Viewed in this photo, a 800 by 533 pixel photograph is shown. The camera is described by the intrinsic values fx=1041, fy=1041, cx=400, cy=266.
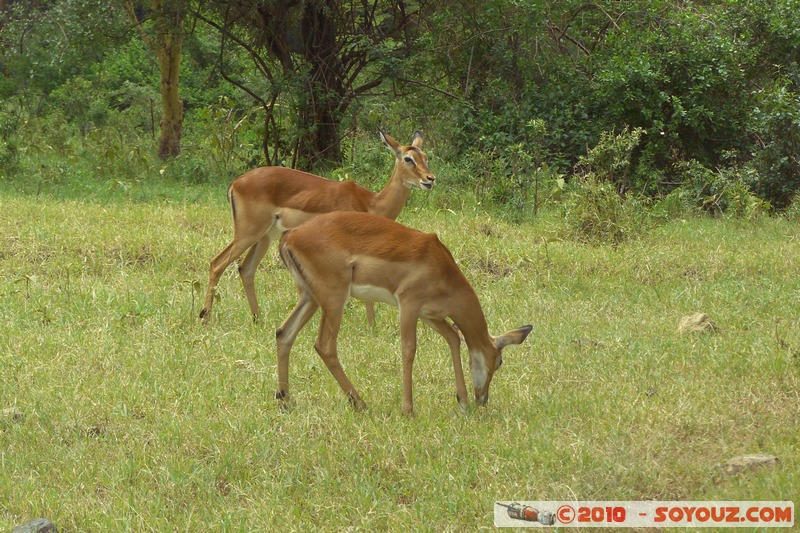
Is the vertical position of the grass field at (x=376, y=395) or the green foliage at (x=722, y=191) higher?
the green foliage at (x=722, y=191)

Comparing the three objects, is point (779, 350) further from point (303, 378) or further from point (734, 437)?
point (303, 378)

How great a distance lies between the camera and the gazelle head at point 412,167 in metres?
7.11

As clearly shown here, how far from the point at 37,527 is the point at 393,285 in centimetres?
187

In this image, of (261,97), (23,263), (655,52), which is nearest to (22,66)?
(261,97)

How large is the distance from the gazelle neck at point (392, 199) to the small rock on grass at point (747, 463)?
3.56m

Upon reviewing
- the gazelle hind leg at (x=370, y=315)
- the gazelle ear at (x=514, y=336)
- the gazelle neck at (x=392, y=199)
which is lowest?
the gazelle hind leg at (x=370, y=315)

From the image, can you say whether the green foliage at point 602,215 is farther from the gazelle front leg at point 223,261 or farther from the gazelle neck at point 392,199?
the gazelle front leg at point 223,261

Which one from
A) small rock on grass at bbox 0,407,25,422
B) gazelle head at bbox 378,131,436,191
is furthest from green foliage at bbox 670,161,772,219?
small rock on grass at bbox 0,407,25,422

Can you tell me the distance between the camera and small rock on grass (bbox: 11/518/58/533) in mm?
3600

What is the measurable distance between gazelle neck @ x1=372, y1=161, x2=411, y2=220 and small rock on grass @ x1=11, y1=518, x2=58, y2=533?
377 centimetres

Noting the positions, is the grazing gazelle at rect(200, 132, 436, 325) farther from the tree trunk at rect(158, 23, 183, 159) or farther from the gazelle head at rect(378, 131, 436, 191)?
the tree trunk at rect(158, 23, 183, 159)

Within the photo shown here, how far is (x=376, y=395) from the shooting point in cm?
505

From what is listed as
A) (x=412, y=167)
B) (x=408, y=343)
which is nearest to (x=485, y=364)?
(x=408, y=343)

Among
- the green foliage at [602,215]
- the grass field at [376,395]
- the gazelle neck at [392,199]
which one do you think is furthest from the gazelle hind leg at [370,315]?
the green foliage at [602,215]
